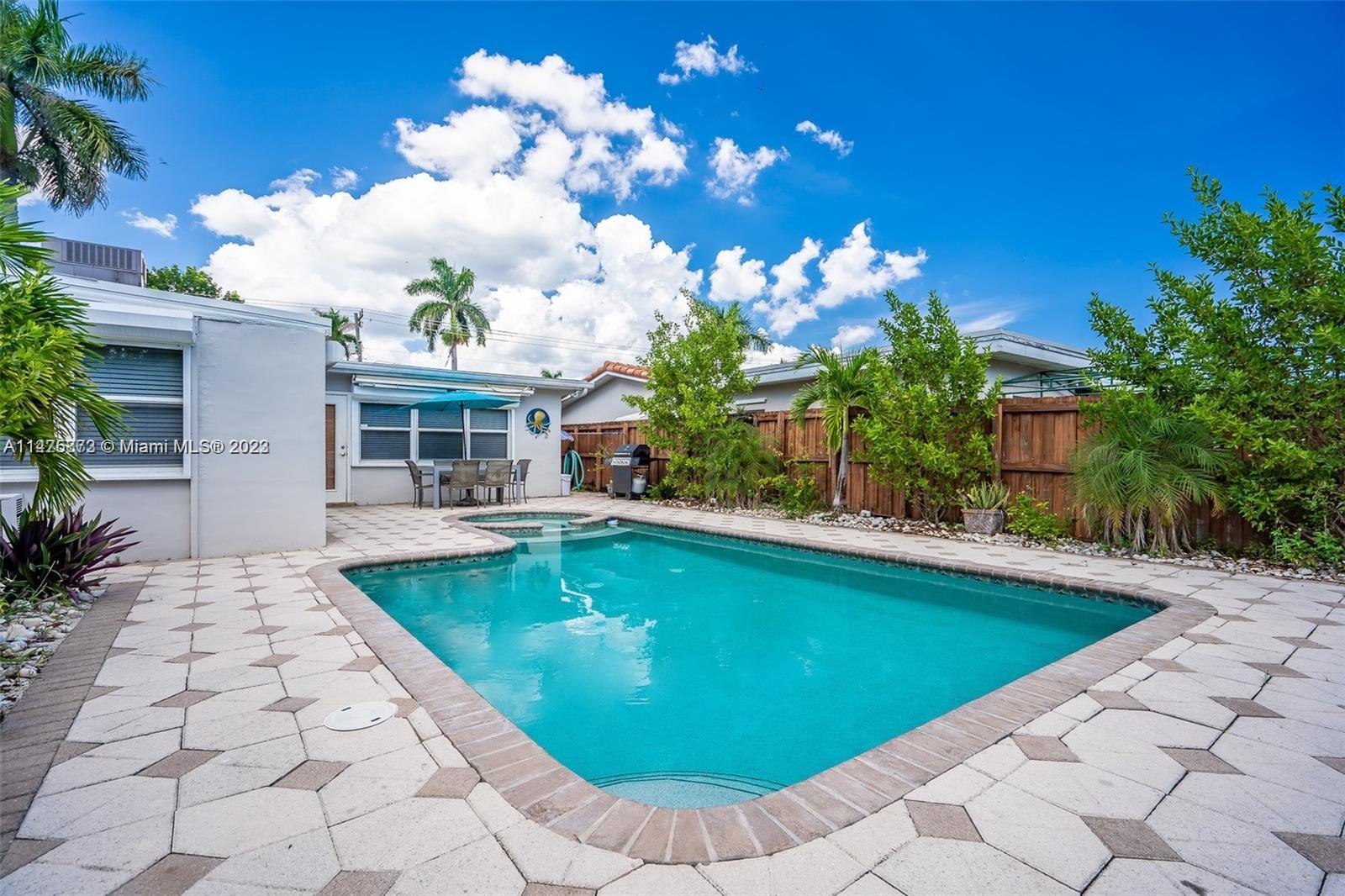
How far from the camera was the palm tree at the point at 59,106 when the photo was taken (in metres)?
12.0

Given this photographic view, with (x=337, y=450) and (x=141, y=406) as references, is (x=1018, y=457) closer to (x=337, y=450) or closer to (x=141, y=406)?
(x=141, y=406)

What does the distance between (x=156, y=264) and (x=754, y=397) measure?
2653cm

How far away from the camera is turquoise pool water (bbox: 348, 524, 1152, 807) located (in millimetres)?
3020

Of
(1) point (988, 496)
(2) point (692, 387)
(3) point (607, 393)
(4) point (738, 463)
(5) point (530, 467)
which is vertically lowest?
(1) point (988, 496)

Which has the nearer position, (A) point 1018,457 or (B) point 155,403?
(B) point 155,403

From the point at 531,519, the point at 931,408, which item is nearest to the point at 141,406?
the point at 531,519

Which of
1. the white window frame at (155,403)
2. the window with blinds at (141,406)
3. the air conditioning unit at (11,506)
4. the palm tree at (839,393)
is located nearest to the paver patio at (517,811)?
the air conditioning unit at (11,506)

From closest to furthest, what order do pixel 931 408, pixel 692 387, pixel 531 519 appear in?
1. pixel 931 408
2. pixel 531 519
3. pixel 692 387

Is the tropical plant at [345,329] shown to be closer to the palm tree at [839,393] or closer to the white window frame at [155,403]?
the white window frame at [155,403]

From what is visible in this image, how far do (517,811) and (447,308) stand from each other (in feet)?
93.7

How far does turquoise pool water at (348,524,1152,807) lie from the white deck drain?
774mm

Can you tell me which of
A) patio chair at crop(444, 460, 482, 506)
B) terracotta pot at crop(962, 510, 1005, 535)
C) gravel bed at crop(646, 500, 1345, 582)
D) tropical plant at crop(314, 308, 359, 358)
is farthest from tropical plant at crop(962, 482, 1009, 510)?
tropical plant at crop(314, 308, 359, 358)

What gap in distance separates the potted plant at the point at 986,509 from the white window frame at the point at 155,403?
9.40 meters

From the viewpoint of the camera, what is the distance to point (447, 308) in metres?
27.6
